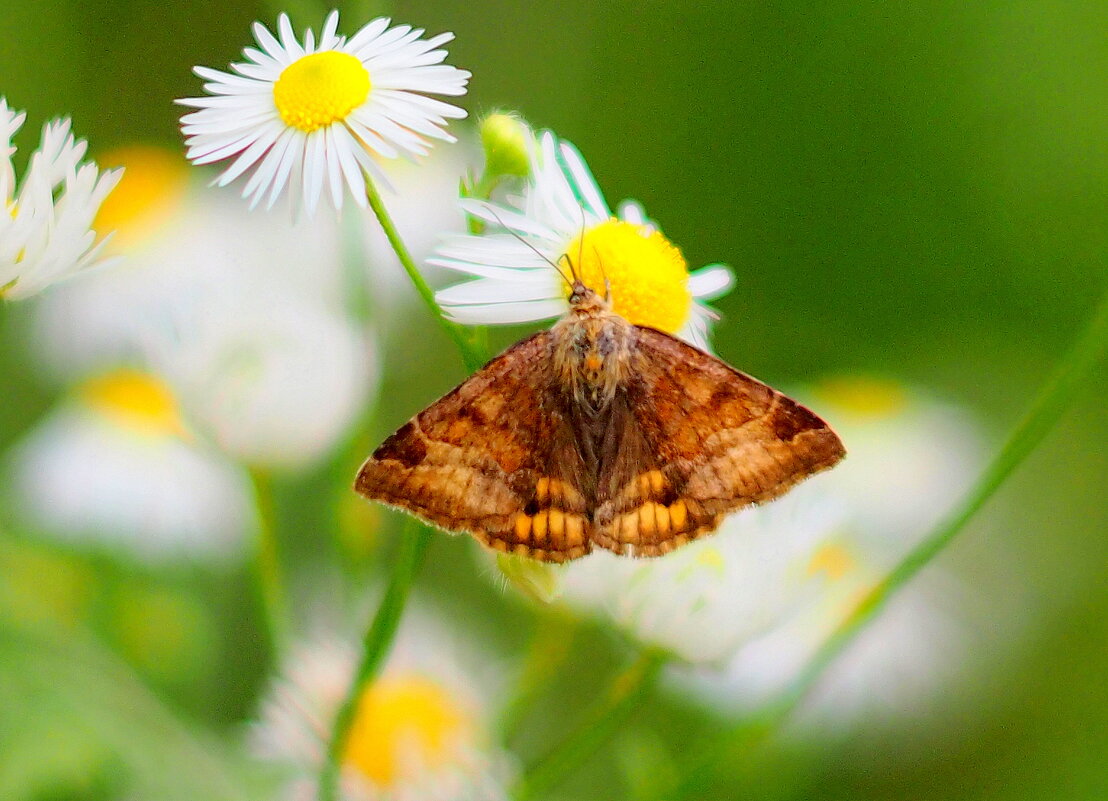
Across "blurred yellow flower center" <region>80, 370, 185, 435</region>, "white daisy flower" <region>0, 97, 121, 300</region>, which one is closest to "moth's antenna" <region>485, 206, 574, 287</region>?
"white daisy flower" <region>0, 97, 121, 300</region>

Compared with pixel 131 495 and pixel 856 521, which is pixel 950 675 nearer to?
pixel 856 521

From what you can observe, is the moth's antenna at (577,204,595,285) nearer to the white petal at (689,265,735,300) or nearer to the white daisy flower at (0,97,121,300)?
the white petal at (689,265,735,300)

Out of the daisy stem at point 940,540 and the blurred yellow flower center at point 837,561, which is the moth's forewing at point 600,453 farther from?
the blurred yellow flower center at point 837,561

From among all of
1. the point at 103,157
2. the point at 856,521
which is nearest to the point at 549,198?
the point at 856,521

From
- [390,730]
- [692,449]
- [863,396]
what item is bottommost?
[390,730]

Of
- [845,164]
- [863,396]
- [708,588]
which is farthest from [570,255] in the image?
[845,164]

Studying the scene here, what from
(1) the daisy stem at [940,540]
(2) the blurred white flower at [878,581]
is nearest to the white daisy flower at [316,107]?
(1) the daisy stem at [940,540]

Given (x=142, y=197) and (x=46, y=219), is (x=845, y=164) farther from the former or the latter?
(x=46, y=219)
